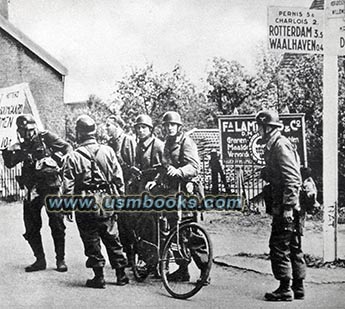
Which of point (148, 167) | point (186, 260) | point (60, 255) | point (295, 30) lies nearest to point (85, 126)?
point (148, 167)

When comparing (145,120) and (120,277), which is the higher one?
(145,120)

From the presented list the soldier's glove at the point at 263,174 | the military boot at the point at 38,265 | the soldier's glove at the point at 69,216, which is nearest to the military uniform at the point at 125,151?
the soldier's glove at the point at 69,216

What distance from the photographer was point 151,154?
15.3 feet

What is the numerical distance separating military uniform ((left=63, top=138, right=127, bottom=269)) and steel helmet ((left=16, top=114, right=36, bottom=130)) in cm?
42

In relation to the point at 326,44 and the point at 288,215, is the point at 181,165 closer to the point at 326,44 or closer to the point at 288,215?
the point at 288,215

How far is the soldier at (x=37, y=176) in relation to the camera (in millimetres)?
4680

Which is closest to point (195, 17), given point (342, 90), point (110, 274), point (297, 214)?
point (342, 90)

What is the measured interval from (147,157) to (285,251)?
54.2 inches

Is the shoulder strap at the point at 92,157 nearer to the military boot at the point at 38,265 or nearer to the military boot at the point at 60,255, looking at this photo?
the military boot at the point at 60,255

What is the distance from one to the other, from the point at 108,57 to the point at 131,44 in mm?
219

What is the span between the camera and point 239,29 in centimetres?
473

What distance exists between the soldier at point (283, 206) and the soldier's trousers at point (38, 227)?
173 cm

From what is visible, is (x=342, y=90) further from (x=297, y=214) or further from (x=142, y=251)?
(x=142, y=251)

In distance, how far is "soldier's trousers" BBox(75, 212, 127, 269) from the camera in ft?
15.3
